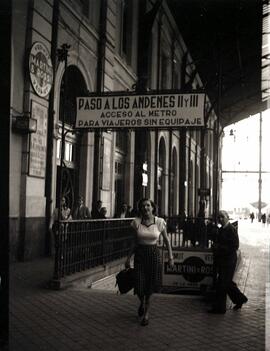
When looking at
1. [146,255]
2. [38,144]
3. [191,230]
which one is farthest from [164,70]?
[146,255]

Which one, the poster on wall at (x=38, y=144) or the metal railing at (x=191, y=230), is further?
the poster on wall at (x=38, y=144)

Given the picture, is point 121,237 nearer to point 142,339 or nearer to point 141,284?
point 141,284

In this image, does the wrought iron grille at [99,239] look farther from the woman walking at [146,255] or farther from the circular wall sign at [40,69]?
the circular wall sign at [40,69]

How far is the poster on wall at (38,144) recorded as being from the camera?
1102 centimetres

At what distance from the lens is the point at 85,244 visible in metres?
9.00

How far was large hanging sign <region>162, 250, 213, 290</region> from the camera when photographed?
8329mm

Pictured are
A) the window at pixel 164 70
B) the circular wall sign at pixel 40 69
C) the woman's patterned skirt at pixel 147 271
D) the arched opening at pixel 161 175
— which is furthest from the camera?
the window at pixel 164 70

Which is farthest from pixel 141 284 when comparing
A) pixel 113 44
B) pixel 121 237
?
pixel 113 44

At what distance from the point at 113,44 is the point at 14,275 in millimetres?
10449

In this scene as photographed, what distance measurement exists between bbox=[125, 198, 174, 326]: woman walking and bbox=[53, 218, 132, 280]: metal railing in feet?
6.53

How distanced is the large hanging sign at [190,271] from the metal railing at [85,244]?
150 cm

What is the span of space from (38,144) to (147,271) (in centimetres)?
601

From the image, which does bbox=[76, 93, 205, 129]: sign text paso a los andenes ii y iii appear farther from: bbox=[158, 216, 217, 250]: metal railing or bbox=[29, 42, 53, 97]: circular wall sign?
bbox=[29, 42, 53, 97]: circular wall sign

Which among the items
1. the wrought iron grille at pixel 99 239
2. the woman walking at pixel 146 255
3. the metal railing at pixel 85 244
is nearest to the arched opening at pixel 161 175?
the wrought iron grille at pixel 99 239
